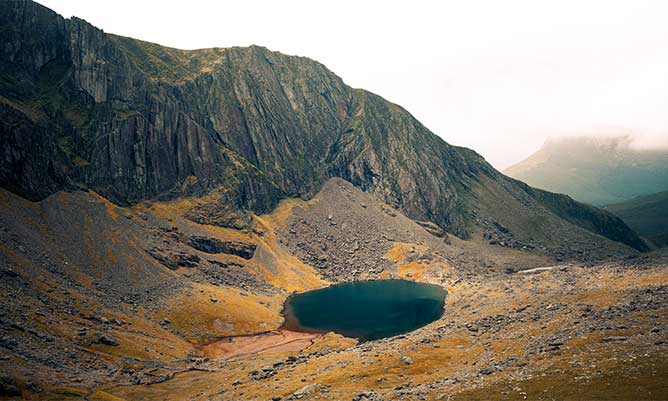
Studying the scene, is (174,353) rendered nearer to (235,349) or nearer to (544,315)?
(235,349)

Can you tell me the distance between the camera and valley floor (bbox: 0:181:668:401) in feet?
231

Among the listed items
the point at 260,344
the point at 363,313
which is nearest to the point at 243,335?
the point at 260,344

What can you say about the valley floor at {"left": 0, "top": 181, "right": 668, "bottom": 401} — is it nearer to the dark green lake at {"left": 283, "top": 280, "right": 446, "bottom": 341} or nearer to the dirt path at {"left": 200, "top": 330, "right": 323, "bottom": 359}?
the dirt path at {"left": 200, "top": 330, "right": 323, "bottom": 359}

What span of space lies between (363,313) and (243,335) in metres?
47.5

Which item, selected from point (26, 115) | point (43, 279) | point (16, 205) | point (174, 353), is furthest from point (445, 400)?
point (26, 115)

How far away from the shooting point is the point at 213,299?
6284 inches

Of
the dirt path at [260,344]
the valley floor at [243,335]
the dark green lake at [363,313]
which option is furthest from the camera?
the dark green lake at [363,313]

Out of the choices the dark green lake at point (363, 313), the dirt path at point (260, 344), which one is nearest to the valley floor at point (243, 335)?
the dirt path at point (260, 344)

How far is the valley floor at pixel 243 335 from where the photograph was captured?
70.4 metres

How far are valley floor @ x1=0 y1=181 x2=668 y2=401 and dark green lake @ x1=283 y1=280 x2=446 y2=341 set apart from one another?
7.94m

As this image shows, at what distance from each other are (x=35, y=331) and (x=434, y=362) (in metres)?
84.9

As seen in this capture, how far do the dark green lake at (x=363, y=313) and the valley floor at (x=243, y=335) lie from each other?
26.0 feet

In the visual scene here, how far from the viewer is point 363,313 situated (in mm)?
168375

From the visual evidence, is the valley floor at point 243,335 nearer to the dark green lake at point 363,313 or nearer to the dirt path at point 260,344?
the dirt path at point 260,344
